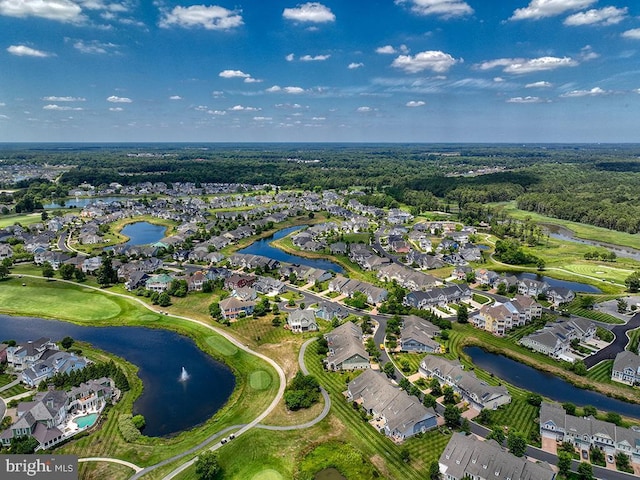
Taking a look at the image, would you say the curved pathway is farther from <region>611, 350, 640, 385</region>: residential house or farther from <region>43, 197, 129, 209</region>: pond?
<region>43, 197, 129, 209</region>: pond

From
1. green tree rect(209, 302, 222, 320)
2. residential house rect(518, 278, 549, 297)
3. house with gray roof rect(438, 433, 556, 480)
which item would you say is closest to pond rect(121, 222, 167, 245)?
green tree rect(209, 302, 222, 320)

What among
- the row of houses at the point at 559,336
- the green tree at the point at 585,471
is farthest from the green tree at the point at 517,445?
the row of houses at the point at 559,336

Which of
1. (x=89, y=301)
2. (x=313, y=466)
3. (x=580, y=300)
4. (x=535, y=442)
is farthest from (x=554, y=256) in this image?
(x=89, y=301)

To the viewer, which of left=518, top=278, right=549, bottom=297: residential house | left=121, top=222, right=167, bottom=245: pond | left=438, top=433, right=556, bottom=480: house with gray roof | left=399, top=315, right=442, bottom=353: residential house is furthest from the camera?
left=121, top=222, right=167, bottom=245: pond

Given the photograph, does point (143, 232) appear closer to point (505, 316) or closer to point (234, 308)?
point (234, 308)

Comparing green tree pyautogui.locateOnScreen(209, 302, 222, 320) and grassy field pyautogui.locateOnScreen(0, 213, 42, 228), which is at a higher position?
grassy field pyautogui.locateOnScreen(0, 213, 42, 228)

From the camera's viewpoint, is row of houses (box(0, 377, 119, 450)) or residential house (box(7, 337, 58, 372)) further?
residential house (box(7, 337, 58, 372))
